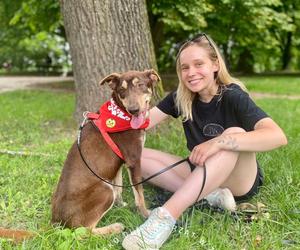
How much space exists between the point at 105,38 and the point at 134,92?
248 cm

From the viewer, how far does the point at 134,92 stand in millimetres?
3408

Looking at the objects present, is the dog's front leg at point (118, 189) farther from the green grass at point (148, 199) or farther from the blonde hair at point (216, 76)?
the blonde hair at point (216, 76)

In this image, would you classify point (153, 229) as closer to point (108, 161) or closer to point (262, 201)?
point (108, 161)

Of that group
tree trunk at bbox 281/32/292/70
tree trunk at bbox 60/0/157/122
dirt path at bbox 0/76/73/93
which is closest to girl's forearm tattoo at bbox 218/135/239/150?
tree trunk at bbox 60/0/157/122

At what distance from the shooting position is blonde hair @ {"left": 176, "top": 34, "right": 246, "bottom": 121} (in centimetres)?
363

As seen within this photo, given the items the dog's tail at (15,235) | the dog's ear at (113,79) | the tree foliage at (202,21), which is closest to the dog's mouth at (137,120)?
the dog's ear at (113,79)

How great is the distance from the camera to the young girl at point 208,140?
10.4 feet

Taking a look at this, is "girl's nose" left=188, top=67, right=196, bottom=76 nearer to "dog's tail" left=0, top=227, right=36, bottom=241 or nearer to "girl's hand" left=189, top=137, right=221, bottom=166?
"girl's hand" left=189, top=137, right=221, bottom=166

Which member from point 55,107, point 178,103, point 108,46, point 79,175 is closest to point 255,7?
point 55,107

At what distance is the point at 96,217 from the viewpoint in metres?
3.31

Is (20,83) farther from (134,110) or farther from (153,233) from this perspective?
(153,233)

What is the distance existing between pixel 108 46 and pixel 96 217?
116 inches

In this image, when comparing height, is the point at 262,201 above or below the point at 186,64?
below

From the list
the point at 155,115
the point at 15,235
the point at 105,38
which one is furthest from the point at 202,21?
the point at 15,235
